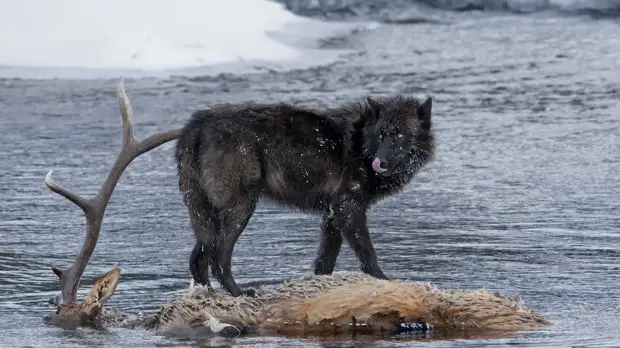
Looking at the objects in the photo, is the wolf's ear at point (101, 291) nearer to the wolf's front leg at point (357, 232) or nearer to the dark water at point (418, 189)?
the dark water at point (418, 189)

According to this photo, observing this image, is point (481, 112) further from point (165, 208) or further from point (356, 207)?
point (356, 207)

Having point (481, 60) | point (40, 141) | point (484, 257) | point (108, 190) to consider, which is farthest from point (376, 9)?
point (108, 190)

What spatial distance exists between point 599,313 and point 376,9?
19.7m

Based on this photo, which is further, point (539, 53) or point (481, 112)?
point (539, 53)

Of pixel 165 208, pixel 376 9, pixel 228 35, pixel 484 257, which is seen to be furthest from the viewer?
pixel 376 9

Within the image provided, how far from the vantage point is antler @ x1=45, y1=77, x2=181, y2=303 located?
8.77m

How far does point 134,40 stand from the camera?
21.5 m

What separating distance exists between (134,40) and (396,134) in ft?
41.2

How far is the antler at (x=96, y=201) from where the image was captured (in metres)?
8.77

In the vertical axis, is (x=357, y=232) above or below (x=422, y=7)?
above

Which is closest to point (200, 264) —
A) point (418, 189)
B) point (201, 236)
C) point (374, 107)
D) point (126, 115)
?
point (201, 236)

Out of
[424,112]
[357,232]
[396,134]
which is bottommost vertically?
[357,232]

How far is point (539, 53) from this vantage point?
926 inches

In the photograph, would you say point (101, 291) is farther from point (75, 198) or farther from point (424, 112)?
point (424, 112)
